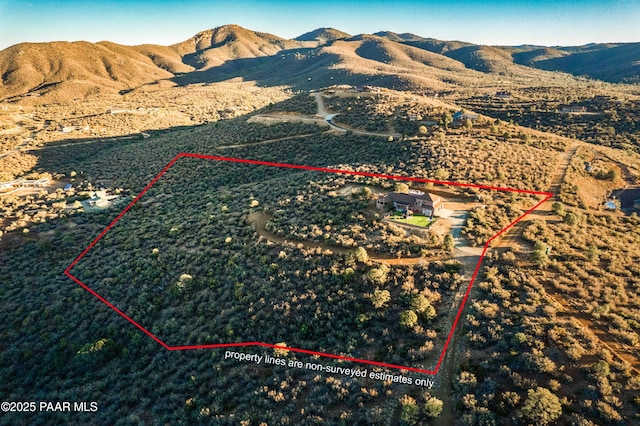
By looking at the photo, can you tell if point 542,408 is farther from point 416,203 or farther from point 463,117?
point 463,117

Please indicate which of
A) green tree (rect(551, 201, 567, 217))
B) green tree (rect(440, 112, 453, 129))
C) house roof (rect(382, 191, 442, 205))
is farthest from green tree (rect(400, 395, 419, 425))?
green tree (rect(440, 112, 453, 129))

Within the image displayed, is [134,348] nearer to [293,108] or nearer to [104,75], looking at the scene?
[293,108]

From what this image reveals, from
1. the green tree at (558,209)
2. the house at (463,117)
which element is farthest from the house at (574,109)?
the green tree at (558,209)

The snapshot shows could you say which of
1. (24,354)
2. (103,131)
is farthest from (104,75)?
(24,354)

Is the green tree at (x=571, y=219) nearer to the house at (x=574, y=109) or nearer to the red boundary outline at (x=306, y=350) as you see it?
the red boundary outline at (x=306, y=350)

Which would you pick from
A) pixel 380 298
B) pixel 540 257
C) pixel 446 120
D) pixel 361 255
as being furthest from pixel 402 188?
pixel 446 120

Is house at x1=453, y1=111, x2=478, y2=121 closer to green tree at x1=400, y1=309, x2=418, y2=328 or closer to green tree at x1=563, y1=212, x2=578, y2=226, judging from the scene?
green tree at x1=563, y1=212, x2=578, y2=226
